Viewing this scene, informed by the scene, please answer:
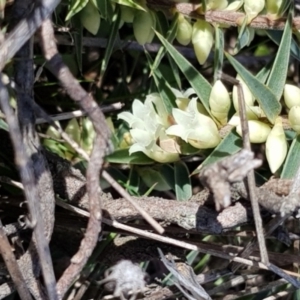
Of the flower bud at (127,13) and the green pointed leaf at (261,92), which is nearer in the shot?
the green pointed leaf at (261,92)

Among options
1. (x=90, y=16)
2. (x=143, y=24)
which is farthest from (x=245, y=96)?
(x=90, y=16)

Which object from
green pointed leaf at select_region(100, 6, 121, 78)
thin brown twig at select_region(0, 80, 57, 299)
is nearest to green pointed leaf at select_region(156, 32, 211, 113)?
green pointed leaf at select_region(100, 6, 121, 78)

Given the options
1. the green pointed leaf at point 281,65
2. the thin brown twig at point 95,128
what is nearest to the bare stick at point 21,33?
the thin brown twig at point 95,128

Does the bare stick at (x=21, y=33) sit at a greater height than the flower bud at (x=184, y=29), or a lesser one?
greater

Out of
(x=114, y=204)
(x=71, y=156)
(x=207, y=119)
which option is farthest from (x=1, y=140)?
(x=207, y=119)

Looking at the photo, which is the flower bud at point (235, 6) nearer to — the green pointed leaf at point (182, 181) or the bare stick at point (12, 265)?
the green pointed leaf at point (182, 181)

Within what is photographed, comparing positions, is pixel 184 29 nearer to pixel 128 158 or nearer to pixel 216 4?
pixel 216 4
